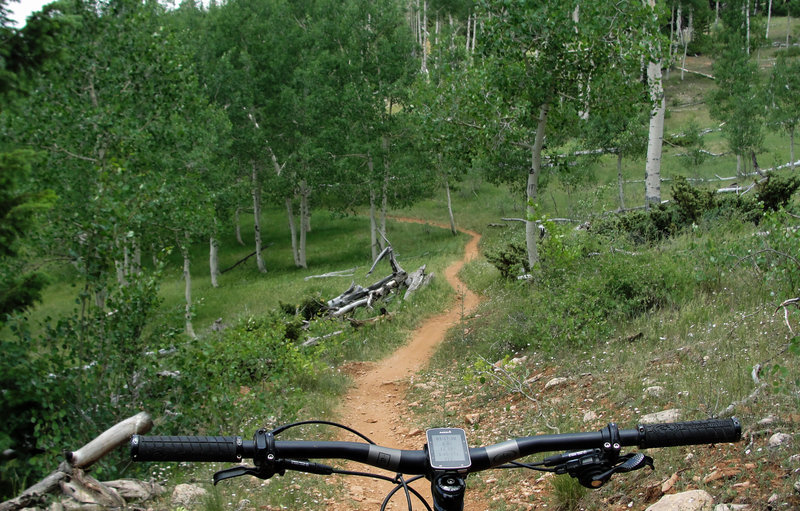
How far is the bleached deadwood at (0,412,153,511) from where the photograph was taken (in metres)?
5.80

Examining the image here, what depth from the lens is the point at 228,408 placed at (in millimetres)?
8469

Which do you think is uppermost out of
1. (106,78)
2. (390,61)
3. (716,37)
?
(716,37)

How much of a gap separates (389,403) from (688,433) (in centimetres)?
910

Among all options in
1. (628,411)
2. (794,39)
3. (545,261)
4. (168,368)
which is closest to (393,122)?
(545,261)

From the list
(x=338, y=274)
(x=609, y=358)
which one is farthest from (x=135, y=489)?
(x=338, y=274)

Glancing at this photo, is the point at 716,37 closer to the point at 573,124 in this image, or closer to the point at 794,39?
the point at 794,39

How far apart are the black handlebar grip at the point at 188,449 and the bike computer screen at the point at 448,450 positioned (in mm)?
687

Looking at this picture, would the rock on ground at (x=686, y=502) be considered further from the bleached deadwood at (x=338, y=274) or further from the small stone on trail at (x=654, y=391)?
the bleached deadwood at (x=338, y=274)

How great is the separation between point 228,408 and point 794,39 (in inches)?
3003

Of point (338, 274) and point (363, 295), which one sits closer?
point (363, 295)

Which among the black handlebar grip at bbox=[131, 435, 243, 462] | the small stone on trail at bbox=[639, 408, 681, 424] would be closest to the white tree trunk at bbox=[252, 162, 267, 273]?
the small stone on trail at bbox=[639, 408, 681, 424]

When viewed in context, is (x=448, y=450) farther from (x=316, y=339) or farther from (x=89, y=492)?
(x=316, y=339)

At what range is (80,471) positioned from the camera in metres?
6.32

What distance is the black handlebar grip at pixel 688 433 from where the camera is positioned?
241cm
